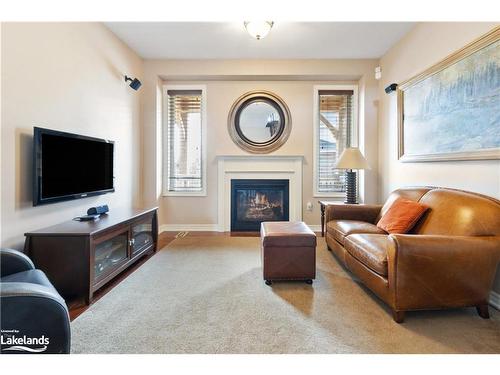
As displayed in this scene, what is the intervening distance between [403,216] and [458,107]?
116 centimetres

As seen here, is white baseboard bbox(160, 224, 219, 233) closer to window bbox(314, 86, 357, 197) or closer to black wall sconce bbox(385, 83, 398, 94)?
window bbox(314, 86, 357, 197)

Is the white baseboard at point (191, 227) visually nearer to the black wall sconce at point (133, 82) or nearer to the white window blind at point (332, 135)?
the white window blind at point (332, 135)

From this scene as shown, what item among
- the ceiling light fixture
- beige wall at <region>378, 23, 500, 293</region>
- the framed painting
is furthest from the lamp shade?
the ceiling light fixture

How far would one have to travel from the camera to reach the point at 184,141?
4805 millimetres

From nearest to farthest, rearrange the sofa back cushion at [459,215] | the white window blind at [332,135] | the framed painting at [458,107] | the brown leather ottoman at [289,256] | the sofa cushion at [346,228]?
the sofa back cushion at [459,215] → the framed painting at [458,107] → the brown leather ottoman at [289,256] → the sofa cushion at [346,228] → the white window blind at [332,135]

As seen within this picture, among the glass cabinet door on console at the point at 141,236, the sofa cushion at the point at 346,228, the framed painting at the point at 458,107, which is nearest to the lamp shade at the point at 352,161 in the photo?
the framed painting at the point at 458,107

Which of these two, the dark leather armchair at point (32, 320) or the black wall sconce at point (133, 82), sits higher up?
the black wall sconce at point (133, 82)

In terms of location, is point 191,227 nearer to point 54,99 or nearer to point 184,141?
point 184,141

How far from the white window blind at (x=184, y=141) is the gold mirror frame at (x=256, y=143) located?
59cm

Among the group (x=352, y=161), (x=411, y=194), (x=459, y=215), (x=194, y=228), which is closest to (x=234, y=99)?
(x=352, y=161)

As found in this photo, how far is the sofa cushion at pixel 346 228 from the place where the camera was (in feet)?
9.07

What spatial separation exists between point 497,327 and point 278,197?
327cm

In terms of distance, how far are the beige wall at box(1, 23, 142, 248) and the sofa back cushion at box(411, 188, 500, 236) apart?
11.4 feet
